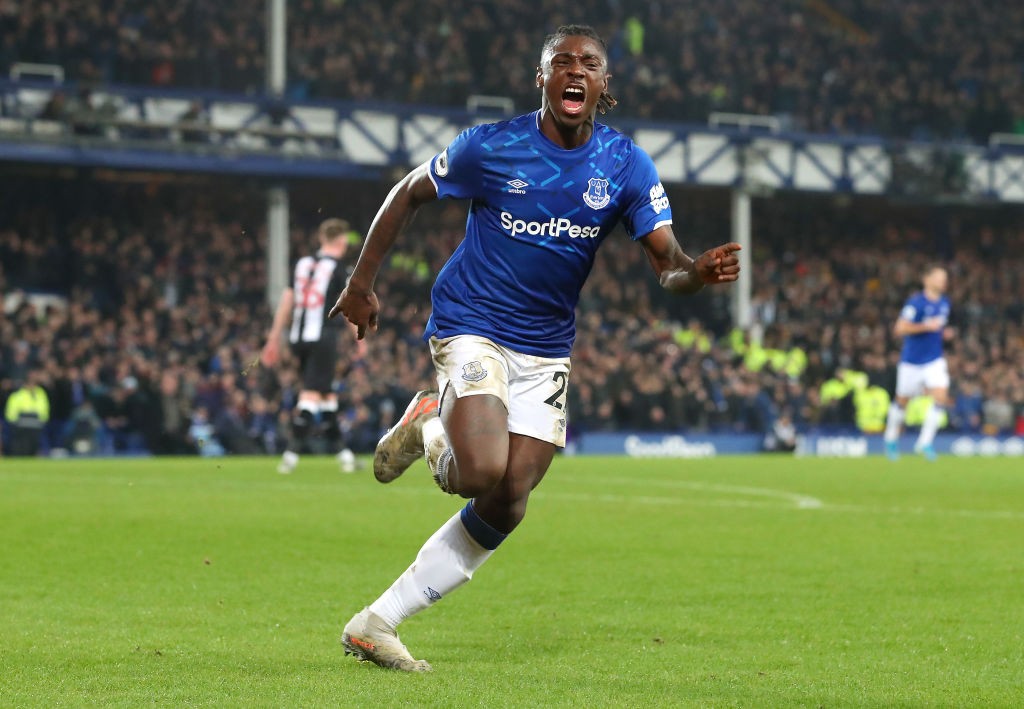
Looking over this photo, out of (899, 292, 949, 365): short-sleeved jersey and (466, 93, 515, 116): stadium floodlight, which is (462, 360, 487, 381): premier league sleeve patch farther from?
(466, 93, 515, 116): stadium floodlight

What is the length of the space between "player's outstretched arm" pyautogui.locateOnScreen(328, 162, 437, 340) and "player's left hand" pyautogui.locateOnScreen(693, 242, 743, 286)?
108 centimetres

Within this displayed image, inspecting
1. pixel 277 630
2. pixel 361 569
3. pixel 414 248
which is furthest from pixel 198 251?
pixel 277 630

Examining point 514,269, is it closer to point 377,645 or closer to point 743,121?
point 377,645

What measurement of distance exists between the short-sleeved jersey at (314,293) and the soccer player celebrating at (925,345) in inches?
327

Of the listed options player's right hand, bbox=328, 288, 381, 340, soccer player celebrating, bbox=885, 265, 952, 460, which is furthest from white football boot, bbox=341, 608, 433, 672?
soccer player celebrating, bbox=885, 265, 952, 460

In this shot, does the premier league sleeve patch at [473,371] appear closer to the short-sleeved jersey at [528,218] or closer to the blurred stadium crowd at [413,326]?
the short-sleeved jersey at [528,218]

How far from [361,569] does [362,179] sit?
74.1 ft

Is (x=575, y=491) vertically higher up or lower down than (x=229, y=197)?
lower down

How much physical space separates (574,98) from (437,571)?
1778 mm

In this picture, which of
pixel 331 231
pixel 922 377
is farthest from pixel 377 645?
pixel 922 377

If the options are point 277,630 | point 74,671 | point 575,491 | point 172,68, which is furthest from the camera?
point 172,68

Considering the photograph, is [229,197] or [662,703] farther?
[229,197]

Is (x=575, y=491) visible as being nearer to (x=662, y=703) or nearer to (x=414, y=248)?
(x=662, y=703)

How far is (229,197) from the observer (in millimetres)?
31547
